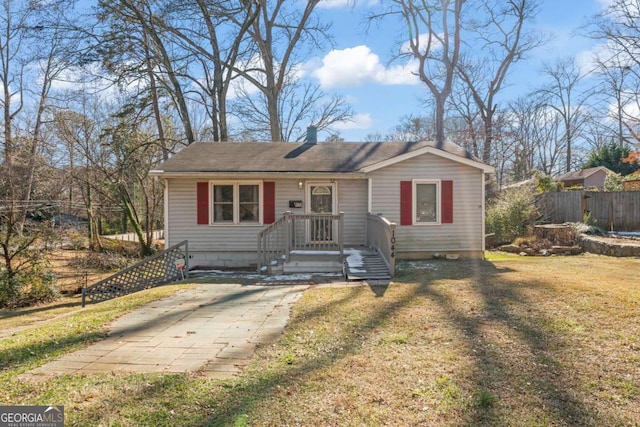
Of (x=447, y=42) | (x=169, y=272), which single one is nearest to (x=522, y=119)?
(x=447, y=42)

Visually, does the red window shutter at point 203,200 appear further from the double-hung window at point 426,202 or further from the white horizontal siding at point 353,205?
the double-hung window at point 426,202

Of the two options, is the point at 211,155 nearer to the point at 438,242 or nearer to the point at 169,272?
the point at 169,272

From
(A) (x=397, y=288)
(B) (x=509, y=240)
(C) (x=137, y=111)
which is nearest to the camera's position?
(A) (x=397, y=288)

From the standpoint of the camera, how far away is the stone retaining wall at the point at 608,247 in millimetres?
11023

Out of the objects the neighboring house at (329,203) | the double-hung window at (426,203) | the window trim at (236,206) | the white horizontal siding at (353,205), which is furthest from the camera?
the white horizontal siding at (353,205)

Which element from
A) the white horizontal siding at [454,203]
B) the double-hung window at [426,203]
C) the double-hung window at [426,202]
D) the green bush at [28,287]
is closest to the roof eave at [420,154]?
the white horizontal siding at [454,203]

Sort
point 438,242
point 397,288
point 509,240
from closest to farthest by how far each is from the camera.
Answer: point 397,288 → point 438,242 → point 509,240

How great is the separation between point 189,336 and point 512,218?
1332 cm

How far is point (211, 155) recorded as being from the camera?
12180 millimetres

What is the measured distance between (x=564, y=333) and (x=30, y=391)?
5365 millimetres

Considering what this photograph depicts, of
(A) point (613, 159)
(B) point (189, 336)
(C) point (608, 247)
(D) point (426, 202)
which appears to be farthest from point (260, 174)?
(A) point (613, 159)

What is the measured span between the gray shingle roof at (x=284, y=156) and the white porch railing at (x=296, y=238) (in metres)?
1.82

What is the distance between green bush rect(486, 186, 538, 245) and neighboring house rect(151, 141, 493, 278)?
390 centimetres
